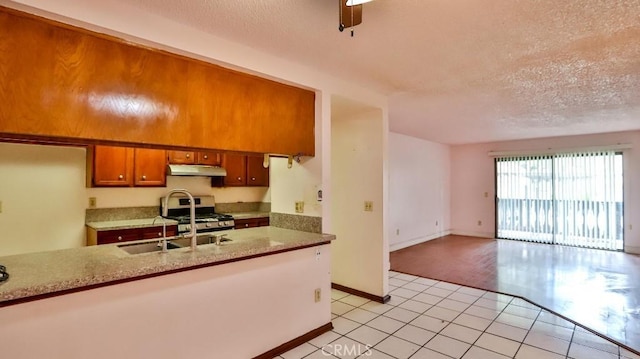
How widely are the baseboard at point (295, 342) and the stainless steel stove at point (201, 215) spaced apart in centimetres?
198

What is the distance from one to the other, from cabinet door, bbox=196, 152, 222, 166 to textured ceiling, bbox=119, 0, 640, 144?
236 cm

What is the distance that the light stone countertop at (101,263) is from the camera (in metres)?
1.57

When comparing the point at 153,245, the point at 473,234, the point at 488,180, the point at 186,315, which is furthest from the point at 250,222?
the point at 488,180

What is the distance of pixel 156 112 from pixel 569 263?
244 inches

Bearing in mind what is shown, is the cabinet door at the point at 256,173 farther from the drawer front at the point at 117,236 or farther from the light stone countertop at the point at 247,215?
the drawer front at the point at 117,236

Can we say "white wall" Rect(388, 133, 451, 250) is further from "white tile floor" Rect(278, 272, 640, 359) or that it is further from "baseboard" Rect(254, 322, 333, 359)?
"baseboard" Rect(254, 322, 333, 359)

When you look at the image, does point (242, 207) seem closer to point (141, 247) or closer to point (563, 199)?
point (141, 247)

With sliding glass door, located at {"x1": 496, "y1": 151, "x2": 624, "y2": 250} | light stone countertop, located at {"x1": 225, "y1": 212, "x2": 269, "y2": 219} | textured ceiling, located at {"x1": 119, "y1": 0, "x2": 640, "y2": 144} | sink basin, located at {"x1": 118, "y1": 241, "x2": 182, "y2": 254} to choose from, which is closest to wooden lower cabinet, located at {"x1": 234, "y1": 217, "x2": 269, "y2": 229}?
light stone countertop, located at {"x1": 225, "y1": 212, "x2": 269, "y2": 219}

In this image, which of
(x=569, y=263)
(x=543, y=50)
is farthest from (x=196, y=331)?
(x=569, y=263)

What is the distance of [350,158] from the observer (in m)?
3.95

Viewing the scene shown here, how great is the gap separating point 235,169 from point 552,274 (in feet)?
15.7

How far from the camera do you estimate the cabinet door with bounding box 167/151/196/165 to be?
13.9 ft

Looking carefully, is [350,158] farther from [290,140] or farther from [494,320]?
[494,320]

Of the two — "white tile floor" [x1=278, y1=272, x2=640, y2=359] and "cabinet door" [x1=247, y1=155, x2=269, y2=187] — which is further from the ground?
"cabinet door" [x1=247, y1=155, x2=269, y2=187]
